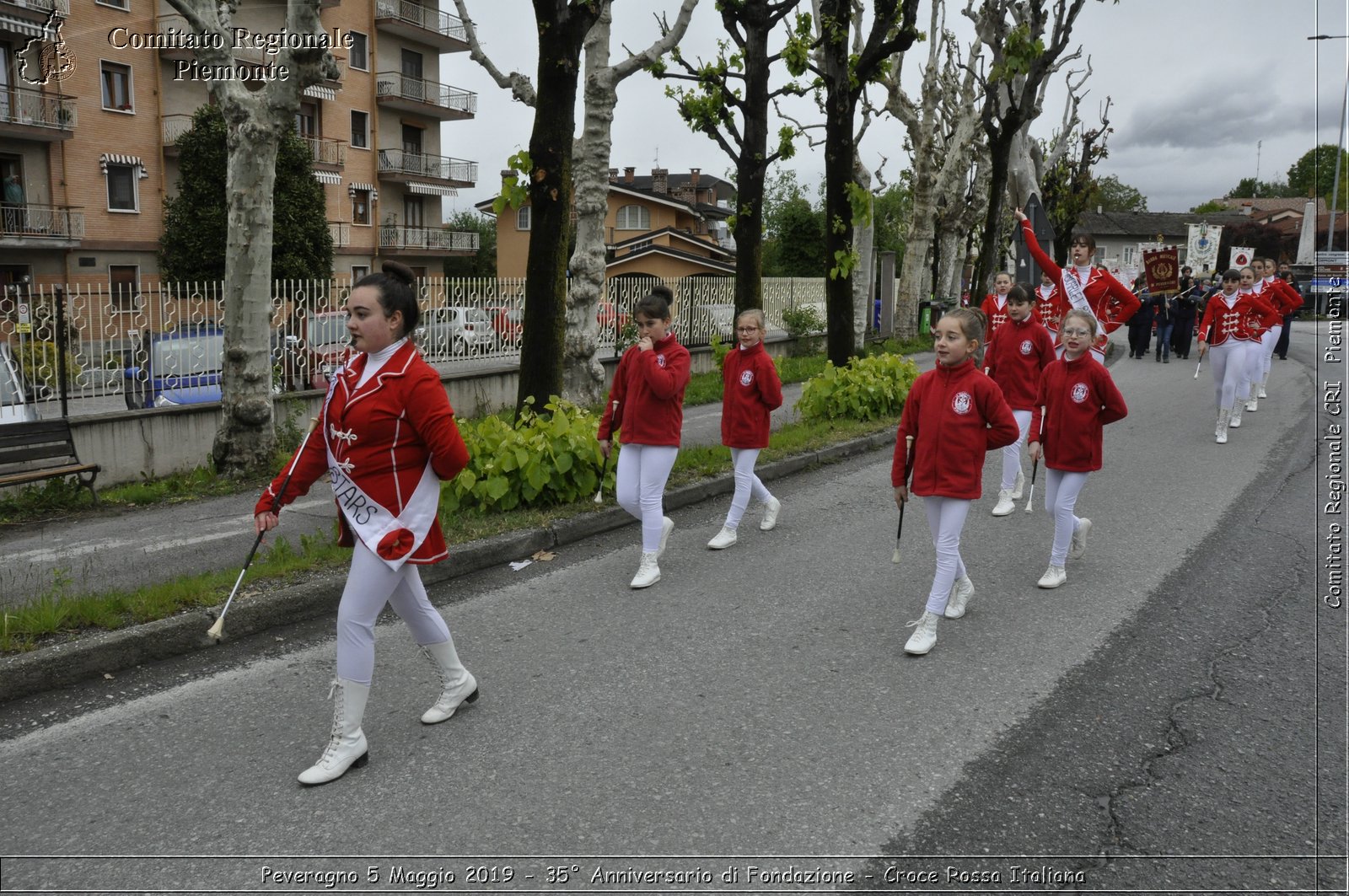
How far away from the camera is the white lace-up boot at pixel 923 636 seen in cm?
527

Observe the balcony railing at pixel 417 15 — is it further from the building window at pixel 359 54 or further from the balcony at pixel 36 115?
the balcony at pixel 36 115

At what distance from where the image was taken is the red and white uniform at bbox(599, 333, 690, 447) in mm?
6508

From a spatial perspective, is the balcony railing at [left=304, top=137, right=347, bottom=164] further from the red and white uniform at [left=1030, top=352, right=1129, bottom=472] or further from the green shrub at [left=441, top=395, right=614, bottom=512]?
the red and white uniform at [left=1030, top=352, right=1129, bottom=472]

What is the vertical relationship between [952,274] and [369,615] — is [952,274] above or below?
above

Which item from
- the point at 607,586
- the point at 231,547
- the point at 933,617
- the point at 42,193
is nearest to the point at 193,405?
the point at 231,547

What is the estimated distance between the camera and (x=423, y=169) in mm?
45375

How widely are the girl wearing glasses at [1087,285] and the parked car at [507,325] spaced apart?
8.21 m

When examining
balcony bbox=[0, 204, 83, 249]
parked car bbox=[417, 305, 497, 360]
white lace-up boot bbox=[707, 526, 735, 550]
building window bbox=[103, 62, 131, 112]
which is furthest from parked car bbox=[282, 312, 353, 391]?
building window bbox=[103, 62, 131, 112]

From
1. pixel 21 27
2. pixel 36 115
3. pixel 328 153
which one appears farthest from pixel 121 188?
pixel 328 153

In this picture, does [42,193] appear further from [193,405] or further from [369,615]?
[369,615]

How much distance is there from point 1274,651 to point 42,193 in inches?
1396

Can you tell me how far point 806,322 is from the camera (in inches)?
987

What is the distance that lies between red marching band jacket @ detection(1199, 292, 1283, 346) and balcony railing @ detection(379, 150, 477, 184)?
37.3 meters

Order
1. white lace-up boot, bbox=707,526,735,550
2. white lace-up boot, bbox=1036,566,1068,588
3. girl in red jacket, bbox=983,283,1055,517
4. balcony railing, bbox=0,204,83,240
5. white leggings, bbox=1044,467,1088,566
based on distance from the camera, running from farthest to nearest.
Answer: balcony railing, bbox=0,204,83,240
girl in red jacket, bbox=983,283,1055,517
white lace-up boot, bbox=707,526,735,550
white leggings, bbox=1044,467,1088,566
white lace-up boot, bbox=1036,566,1068,588
